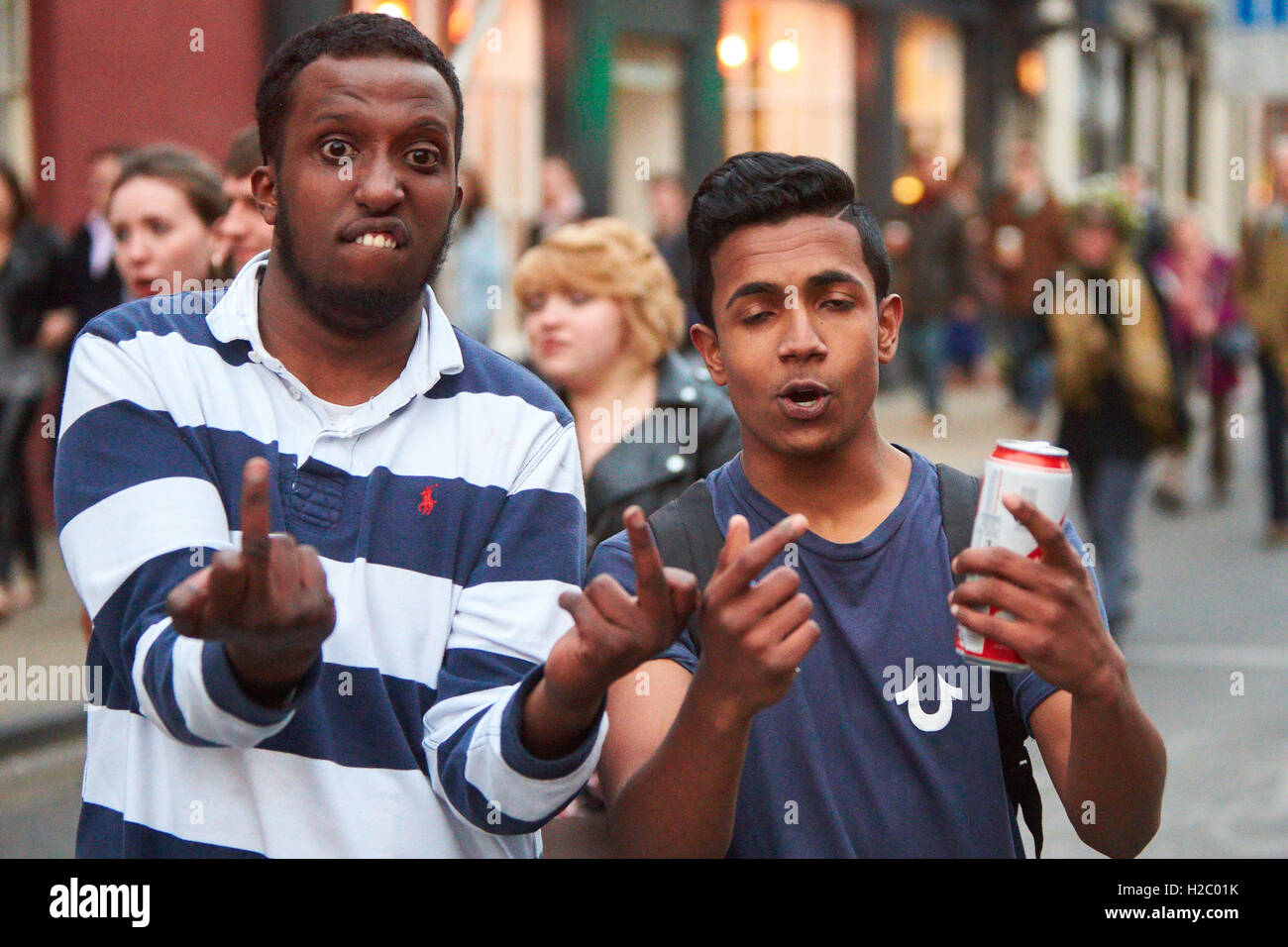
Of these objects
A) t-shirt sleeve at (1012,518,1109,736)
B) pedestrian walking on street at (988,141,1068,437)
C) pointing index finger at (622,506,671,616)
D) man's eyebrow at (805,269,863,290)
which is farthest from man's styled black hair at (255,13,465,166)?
pedestrian walking on street at (988,141,1068,437)

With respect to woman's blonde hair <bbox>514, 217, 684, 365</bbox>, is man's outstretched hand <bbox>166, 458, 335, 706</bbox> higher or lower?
lower

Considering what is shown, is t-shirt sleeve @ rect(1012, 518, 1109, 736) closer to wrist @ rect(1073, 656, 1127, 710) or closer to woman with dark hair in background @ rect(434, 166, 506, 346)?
wrist @ rect(1073, 656, 1127, 710)

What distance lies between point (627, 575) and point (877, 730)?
0.39m

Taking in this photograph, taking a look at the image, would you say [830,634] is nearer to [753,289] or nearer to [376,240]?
[753,289]

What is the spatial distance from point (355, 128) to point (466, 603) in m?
0.61

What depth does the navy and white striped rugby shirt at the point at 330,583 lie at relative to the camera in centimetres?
208

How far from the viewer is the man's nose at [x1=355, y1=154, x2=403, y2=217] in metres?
2.15

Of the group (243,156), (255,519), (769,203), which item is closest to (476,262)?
(243,156)

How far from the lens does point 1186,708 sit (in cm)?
741

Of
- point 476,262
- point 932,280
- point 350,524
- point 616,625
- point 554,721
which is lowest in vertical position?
point 554,721

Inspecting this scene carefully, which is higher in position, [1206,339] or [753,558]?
[1206,339]

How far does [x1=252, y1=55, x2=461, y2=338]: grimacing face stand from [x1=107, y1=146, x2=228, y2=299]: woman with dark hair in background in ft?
7.93

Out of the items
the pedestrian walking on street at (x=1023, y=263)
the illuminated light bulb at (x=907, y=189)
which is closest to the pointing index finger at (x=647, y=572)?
the pedestrian walking on street at (x=1023, y=263)

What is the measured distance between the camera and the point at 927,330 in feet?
57.4
